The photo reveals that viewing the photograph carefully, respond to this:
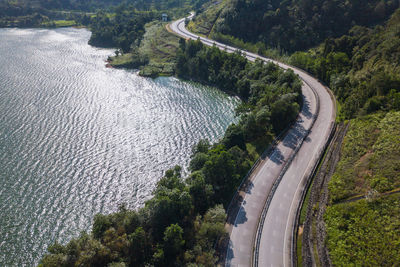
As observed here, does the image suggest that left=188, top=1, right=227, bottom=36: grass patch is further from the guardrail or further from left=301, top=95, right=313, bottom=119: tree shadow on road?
the guardrail

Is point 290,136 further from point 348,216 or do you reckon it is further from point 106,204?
point 106,204

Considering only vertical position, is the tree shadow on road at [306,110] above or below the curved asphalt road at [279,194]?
above

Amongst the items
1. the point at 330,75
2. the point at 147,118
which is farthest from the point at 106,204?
the point at 330,75

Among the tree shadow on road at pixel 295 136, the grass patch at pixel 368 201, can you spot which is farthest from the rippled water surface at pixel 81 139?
the grass patch at pixel 368 201

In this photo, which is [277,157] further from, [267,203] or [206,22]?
Result: [206,22]

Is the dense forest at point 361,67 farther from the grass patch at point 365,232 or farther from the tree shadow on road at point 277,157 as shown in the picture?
the grass patch at point 365,232

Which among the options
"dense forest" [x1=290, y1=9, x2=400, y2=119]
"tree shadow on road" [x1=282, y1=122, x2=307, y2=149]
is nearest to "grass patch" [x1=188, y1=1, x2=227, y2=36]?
"dense forest" [x1=290, y1=9, x2=400, y2=119]
